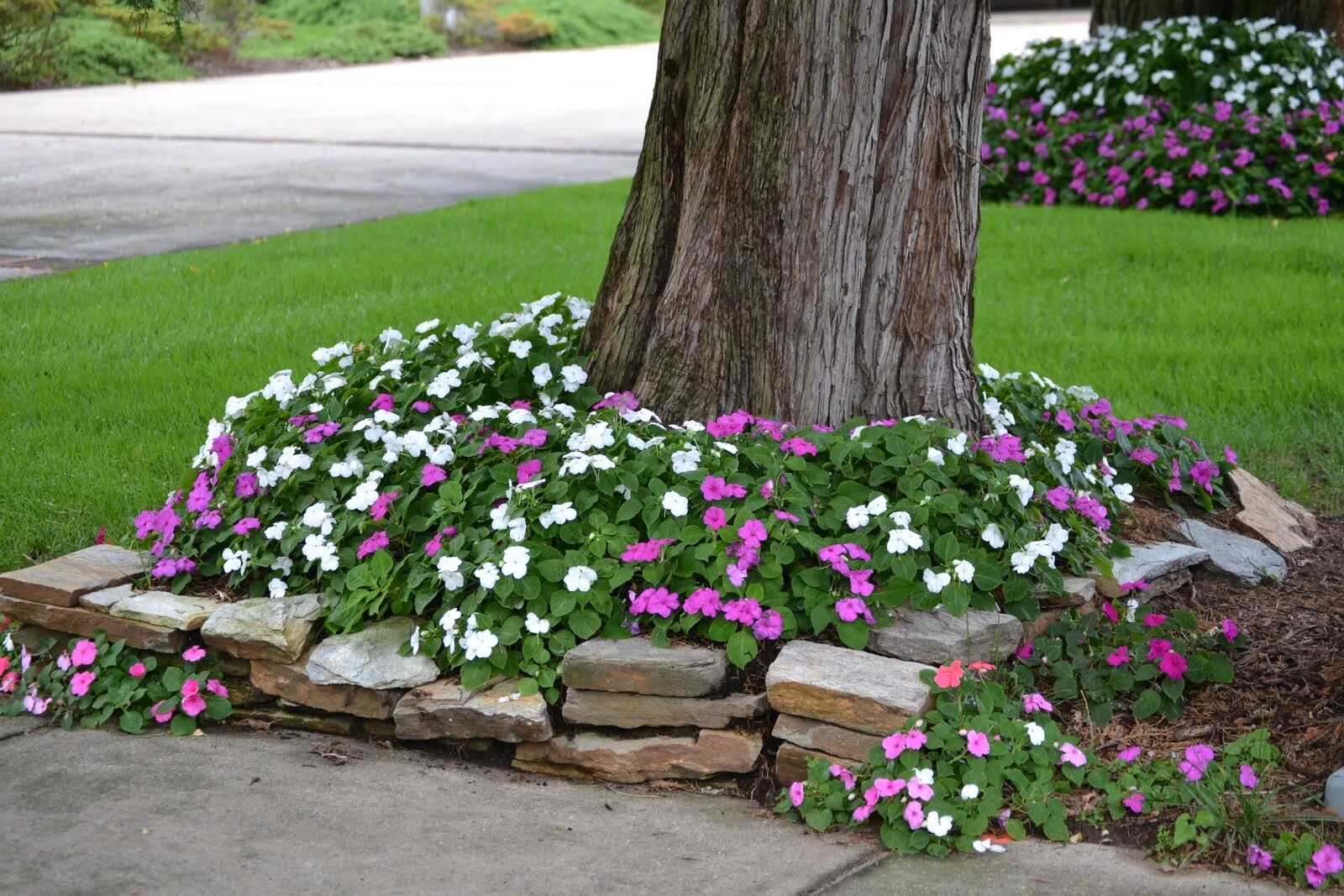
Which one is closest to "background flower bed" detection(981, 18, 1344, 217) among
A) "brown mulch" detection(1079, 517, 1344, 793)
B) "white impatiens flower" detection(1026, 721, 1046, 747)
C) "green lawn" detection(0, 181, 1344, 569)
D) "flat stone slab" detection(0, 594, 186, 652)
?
"green lawn" detection(0, 181, 1344, 569)

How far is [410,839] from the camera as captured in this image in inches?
112

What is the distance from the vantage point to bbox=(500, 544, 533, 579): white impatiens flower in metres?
3.26

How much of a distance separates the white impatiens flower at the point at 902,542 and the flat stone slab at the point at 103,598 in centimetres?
191

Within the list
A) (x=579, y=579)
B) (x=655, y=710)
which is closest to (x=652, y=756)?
(x=655, y=710)

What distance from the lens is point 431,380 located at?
4.01 m

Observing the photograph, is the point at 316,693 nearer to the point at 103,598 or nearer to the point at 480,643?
the point at 480,643

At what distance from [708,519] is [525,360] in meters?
1.07

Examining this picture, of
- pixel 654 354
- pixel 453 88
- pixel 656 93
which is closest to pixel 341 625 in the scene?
pixel 654 354

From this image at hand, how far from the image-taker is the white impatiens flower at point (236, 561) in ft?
11.8

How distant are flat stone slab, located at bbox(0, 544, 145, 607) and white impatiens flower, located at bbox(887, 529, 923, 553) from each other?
1985 mm

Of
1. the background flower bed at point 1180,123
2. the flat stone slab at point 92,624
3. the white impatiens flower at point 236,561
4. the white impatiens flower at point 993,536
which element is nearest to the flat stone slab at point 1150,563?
the white impatiens flower at point 993,536

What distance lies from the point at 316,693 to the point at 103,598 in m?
0.65

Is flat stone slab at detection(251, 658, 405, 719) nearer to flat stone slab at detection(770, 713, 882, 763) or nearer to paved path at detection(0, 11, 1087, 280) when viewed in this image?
flat stone slab at detection(770, 713, 882, 763)

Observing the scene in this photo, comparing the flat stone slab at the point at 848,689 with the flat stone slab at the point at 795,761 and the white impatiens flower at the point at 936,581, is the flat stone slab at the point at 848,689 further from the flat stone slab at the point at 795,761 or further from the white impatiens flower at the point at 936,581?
the white impatiens flower at the point at 936,581
